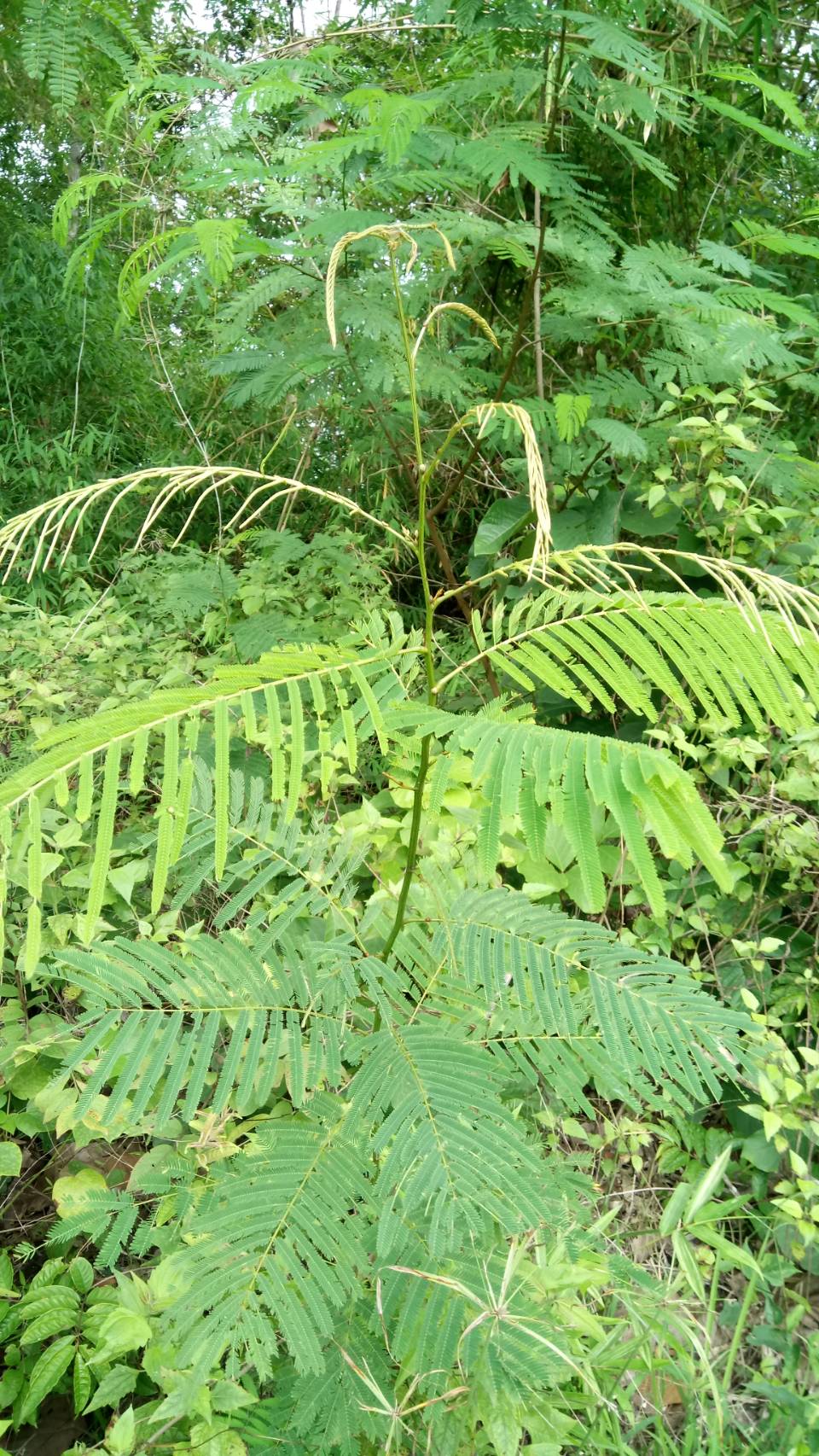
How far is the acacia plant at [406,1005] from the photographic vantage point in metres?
0.71

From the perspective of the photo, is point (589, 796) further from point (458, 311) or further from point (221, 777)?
point (458, 311)

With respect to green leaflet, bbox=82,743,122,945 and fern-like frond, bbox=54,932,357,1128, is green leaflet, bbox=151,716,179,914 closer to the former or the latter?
green leaflet, bbox=82,743,122,945

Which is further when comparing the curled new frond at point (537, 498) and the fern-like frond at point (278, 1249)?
the fern-like frond at point (278, 1249)

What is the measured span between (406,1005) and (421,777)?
32cm

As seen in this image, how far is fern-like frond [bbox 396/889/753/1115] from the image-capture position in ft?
3.30

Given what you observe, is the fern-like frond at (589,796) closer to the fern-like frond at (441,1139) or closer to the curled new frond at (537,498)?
the curled new frond at (537,498)

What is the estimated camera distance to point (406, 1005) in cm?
109

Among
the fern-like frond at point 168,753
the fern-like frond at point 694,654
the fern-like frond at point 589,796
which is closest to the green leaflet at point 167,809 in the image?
the fern-like frond at point 168,753

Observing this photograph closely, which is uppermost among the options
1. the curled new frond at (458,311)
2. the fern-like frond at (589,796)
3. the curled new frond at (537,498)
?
the curled new frond at (458,311)

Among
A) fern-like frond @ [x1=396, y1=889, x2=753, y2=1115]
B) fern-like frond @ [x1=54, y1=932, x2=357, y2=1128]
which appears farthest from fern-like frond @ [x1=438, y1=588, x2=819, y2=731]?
fern-like frond @ [x1=54, y1=932, x2=357, y2=1128]

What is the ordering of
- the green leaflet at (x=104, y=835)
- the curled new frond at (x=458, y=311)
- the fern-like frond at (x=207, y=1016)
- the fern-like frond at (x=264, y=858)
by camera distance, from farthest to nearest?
the fern-like frond at (x=264, y=858) < the fern-like frond at (x=207, y=1016) < the curled new frond at (x=458, y=311) < the green leaflet at (x=104, y=835)

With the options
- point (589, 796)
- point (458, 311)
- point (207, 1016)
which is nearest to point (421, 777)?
point (589, 796)

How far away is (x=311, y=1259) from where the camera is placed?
89cm

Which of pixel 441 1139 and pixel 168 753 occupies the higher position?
pixel 168 753
